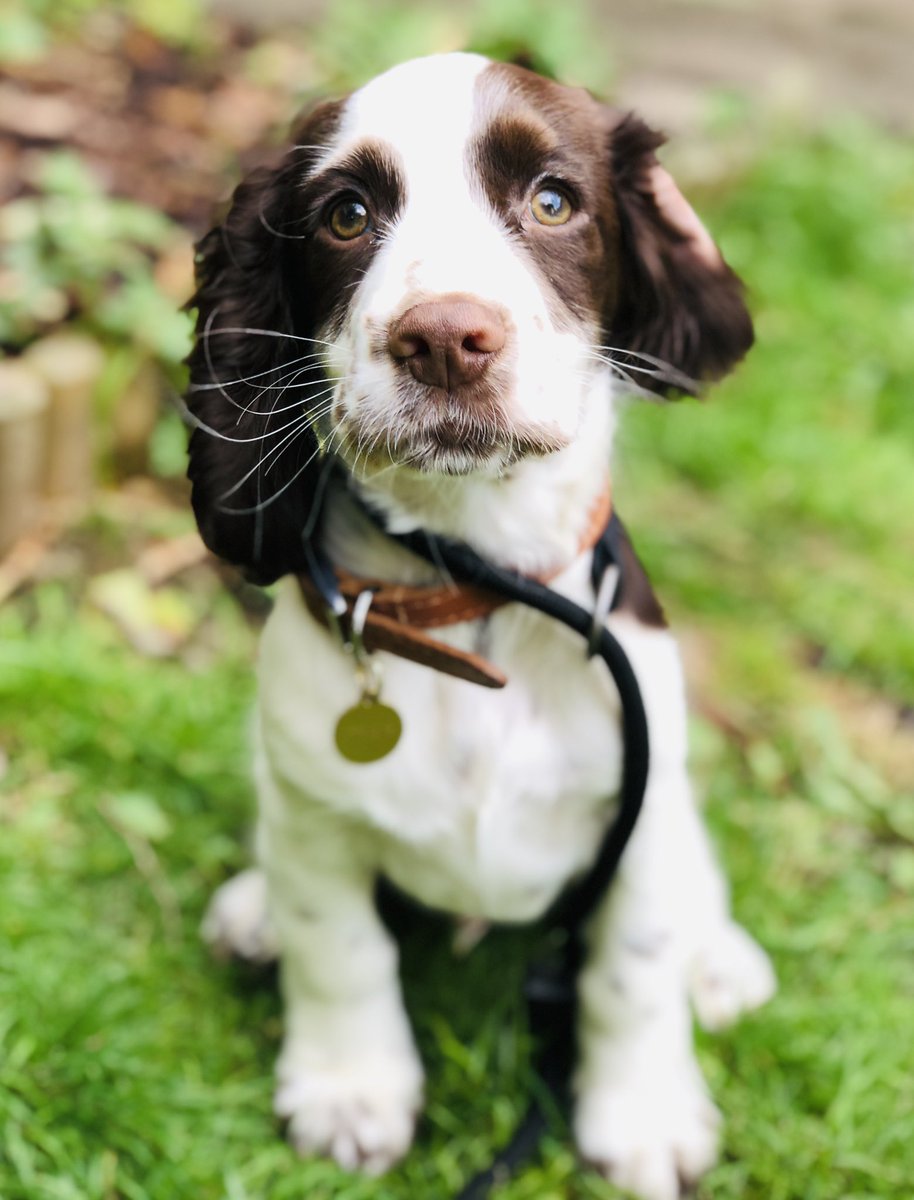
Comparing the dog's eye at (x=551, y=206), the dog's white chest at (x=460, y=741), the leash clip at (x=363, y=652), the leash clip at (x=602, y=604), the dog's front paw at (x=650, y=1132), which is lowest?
the dog's front paw at (x=650, y=1132)

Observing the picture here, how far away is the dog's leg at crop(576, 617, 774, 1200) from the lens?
85.3 inches

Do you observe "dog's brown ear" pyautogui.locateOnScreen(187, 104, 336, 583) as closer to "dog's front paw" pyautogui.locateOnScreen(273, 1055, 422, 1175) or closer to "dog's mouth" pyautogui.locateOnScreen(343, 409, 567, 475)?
"dog's mouth" pyautogui.locateOnScreen(343, 409, 567, 475)

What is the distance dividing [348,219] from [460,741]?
2.52ft

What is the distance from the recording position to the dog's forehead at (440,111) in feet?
5.75

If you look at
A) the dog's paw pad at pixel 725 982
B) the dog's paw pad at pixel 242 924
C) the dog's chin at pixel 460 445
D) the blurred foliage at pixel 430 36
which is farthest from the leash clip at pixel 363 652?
the blurred foliage at pixel 430 36

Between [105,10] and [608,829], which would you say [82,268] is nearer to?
[105,10]

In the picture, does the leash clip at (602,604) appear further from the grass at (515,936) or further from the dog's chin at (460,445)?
the grass at (515,936)

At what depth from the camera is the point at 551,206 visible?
6.04ft

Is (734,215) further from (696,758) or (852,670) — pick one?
(696,758)

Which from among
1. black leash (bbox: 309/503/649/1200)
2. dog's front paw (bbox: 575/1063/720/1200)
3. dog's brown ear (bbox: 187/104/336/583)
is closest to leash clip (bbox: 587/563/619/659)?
black leash (bbox: 309/503/649/1200)

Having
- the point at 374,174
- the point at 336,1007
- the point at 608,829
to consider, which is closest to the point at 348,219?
the point at 374,174

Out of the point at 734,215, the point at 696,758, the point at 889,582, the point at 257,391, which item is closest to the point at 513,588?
the point at 257,391

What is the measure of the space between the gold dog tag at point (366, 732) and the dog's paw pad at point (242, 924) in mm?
688

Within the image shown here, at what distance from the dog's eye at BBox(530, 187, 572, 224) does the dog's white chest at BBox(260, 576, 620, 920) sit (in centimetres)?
57
